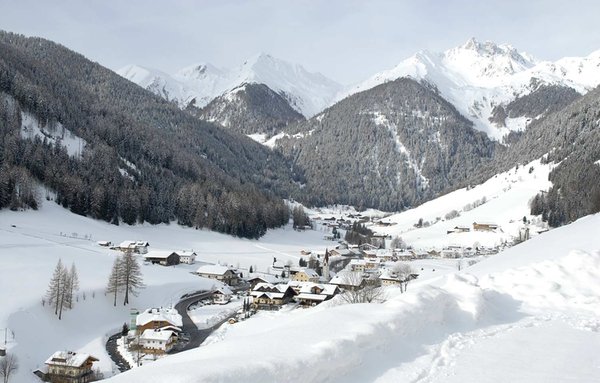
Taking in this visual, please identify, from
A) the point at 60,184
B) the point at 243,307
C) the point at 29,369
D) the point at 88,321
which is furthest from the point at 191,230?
the point at 29,369

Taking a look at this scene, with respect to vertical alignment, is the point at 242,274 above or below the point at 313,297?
above

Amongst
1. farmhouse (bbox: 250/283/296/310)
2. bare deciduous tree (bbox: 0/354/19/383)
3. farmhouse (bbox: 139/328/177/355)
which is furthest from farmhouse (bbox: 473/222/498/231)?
bare deciduous tree (bbox: 0/354/19/383)

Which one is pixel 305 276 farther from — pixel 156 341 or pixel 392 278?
pixel 156 341

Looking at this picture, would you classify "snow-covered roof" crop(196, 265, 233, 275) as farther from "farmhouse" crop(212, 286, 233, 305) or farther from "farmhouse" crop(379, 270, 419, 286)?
"farmhouse" crop(379, 270, 419, 286)

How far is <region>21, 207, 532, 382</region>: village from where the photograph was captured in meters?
40.1

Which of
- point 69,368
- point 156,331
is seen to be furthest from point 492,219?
point 69,368

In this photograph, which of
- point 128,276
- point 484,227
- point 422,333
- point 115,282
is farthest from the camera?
point 484,227

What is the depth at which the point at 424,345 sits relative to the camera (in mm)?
15516

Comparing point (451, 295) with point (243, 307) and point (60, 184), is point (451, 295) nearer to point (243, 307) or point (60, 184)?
point (243, 307)

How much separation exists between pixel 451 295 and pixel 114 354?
34.7m

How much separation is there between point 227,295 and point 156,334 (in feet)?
85.0

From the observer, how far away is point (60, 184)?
11238 centimetres

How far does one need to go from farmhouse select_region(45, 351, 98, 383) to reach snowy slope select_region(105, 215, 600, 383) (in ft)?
85.3

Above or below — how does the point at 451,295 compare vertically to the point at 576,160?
below
